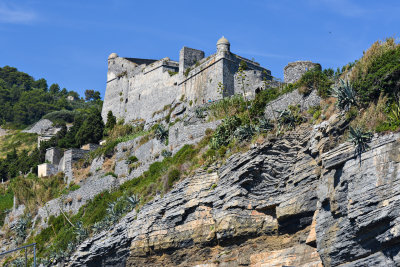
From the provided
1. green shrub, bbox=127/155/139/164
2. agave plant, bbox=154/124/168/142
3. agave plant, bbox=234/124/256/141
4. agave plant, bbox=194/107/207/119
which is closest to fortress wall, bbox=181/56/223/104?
agave plant, bbox=194/107/207/119

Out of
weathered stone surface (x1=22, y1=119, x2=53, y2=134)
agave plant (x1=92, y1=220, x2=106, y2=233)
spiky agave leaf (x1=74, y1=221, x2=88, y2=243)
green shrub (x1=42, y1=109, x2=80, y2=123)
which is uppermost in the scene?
green shrub (x1=42, y1=109, x2=80, y2=123)

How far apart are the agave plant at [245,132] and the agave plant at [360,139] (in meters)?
7.83

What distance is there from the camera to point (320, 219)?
66.9 feet

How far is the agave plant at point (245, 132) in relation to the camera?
2705 centimetres

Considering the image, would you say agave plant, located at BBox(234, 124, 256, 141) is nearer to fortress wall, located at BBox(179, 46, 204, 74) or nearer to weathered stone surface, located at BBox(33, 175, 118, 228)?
weathered stone surface, located at BBox(33, 175, 118, 228)

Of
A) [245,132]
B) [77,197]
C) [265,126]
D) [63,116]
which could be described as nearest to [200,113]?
[245,132]

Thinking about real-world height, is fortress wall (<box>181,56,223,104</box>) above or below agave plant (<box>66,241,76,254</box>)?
above

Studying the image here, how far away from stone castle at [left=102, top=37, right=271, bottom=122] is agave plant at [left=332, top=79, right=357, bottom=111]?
12.7 meters

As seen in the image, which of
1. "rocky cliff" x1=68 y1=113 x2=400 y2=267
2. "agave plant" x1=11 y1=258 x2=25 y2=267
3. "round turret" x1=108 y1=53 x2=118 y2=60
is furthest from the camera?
"round turret" x1=108 y1=53 x2=118 y2=60

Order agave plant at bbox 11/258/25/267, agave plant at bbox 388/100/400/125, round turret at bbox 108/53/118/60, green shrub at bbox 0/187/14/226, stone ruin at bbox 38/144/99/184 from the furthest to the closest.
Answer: round turret at bbox 108/53/118/60 → green shrub at bbox 0/187/14/226 → stone ruin at bbox 38/144/99/184 → agave plant at bbox 11/258/25/267 → agave plant at bbox 388/100/400/125

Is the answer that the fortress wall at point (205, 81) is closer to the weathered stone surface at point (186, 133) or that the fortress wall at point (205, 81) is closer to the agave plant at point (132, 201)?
the weathered stone surface at point (186, 133)

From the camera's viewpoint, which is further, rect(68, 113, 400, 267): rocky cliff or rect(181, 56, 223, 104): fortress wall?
rect(181, 56, 223, 104): fortress wall

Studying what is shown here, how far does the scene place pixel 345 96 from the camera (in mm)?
22109

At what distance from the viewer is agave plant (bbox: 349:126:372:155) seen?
19.3m
